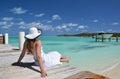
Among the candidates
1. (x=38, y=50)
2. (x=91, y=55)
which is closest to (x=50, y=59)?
(x=38, y=50)

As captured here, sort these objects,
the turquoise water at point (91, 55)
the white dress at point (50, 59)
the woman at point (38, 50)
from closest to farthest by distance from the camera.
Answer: the woman at point (38, 50)
the white dress at point (50, 59)
the turquoise water at point (91, 55)

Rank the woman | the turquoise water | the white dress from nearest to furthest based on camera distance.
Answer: the woman, the white dress, the turquoise water

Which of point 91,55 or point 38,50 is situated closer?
point 38,50

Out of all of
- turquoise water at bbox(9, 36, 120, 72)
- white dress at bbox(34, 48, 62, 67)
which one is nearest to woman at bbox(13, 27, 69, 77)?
white dress at bbox(34, 48, 62, 67)

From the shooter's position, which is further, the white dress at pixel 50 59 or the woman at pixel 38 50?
the white dress at pixel 50 59

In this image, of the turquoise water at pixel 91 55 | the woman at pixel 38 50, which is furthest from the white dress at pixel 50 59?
the turquoise water at pixel 91 55

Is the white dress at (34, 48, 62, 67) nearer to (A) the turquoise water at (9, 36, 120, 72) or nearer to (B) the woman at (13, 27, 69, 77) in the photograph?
(B) the woman at (13, 27, 69, 77)

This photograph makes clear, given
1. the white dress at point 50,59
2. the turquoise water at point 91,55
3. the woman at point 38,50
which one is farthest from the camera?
the turquoise water at point 91,55

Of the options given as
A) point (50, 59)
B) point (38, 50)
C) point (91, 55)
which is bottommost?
point (91, 55)

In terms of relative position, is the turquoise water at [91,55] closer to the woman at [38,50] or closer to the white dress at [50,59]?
the white dress at [50,59]

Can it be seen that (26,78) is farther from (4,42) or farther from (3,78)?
(4,42)

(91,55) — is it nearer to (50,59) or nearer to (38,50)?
(50,59)

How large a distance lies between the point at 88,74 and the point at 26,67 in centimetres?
167

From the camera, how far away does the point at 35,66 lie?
579cm
